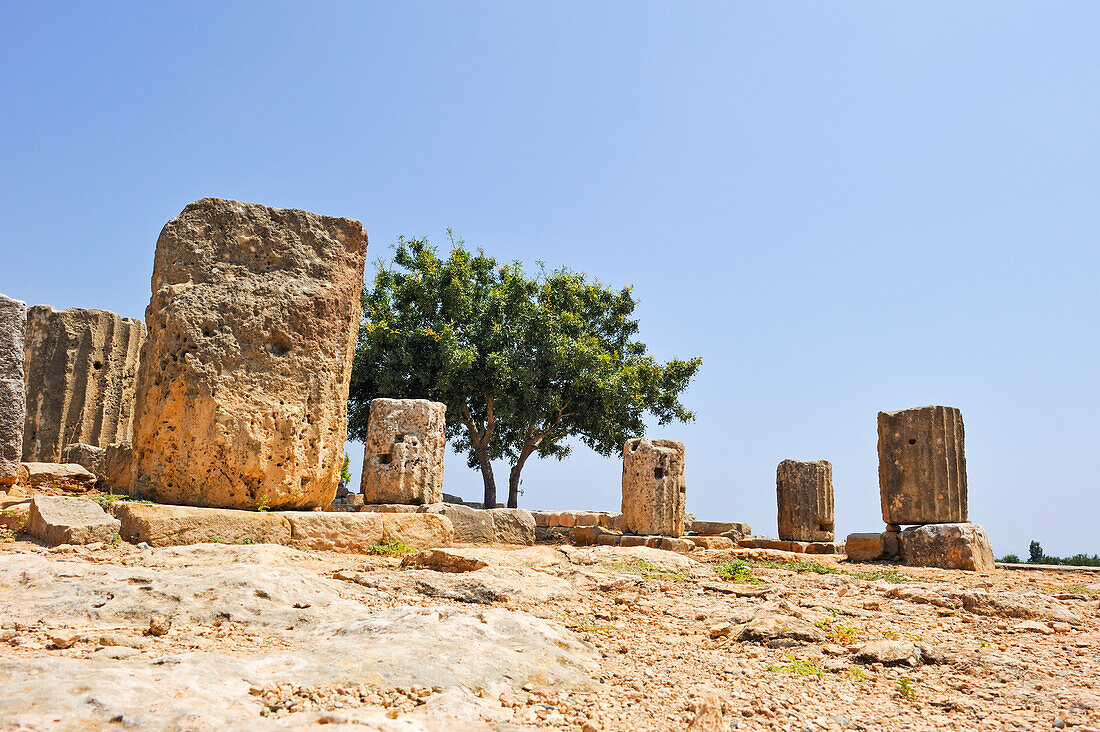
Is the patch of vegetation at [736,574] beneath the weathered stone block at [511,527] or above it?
beneath

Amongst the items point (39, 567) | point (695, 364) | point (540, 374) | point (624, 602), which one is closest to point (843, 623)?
point (624, 602)

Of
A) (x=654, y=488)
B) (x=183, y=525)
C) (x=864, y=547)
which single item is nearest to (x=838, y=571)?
(x=864, y=547)

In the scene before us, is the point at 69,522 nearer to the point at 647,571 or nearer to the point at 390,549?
the point at 390,549

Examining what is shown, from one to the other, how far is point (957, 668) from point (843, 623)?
37.2 inches

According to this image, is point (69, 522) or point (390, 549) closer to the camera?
point (69, 522)

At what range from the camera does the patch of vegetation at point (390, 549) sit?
5891 mm

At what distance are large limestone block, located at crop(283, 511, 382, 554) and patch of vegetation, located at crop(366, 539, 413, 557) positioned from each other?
33 mm

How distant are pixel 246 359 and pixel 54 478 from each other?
3.47 metres

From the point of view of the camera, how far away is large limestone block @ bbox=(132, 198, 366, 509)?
545 centimetres

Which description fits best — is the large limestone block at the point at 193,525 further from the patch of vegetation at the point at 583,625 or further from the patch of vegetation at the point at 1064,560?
the patch of vegetation at the point at 1064,560

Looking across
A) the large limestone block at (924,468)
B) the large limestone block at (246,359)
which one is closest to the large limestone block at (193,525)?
the large limestone block at (246,359)

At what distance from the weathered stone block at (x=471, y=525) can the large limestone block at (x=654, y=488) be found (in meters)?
3.24

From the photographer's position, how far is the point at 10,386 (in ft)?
23.0

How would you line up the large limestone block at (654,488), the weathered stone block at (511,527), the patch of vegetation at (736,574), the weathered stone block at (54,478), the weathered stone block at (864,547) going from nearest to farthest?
the patch of vegetation at (736,574) < the weathered stone block at (54,478) < the weathered stone block at (511,527) < the weathered stone block at (864,547) < the large limestone block at (654,488)
